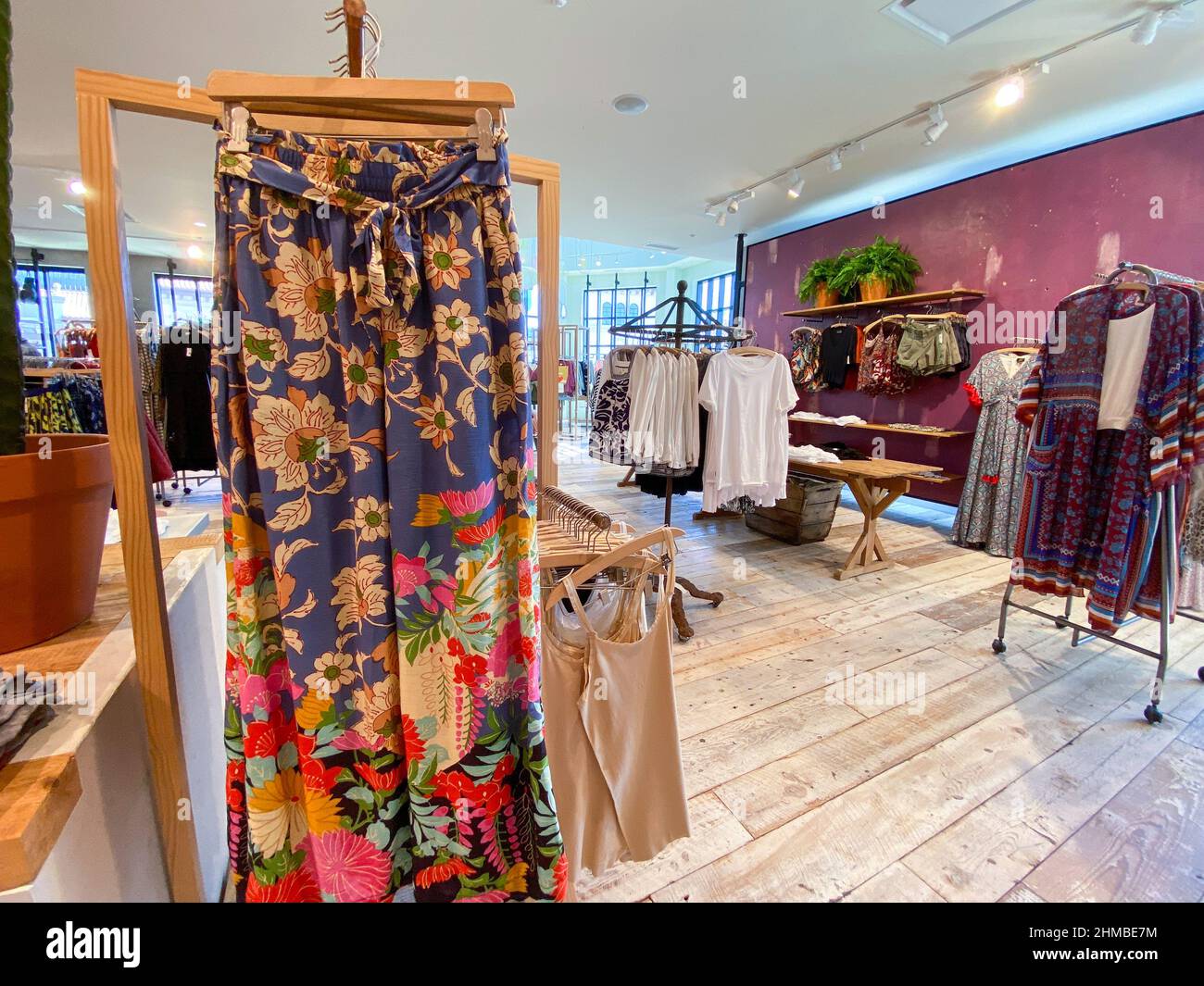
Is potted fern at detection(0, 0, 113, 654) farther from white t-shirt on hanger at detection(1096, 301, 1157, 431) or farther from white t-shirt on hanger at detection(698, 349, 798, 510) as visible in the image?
white t-shirt on hanger at detection(1096, 301, 1157, 431)

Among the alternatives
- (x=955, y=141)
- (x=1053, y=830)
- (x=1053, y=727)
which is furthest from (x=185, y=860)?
(x=955, y=141)

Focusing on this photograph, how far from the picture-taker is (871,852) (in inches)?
60.6

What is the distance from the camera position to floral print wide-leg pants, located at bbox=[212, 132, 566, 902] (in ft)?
2.35

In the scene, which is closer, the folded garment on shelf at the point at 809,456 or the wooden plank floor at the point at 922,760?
the wooden plank floor at the point at 922,760

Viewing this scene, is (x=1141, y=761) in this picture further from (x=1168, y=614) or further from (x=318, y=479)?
(x=318, y=479)

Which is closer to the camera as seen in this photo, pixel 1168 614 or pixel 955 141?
pixel 1168 614

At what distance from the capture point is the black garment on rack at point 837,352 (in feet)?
18.6

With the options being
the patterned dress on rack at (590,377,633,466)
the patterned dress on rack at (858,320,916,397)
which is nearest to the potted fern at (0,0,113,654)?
the patterned dress on rack at (590,377,633,466)

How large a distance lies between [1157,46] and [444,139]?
4.63 metres

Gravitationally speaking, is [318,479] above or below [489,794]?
above

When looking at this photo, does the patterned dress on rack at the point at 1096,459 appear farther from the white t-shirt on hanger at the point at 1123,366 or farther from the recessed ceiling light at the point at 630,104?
the recessed ceiling light at the point at 630,104

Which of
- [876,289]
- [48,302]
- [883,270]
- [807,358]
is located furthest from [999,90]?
[48,302]

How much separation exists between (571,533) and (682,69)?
3.50 meters

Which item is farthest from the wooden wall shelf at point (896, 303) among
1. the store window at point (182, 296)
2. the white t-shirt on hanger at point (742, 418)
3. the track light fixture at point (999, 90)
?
the store window at point (182, 296)
